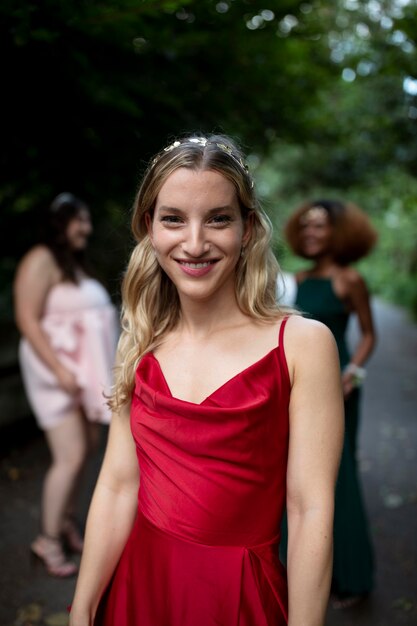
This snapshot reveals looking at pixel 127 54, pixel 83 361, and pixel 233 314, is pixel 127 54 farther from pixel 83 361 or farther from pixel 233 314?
pixel 233 314

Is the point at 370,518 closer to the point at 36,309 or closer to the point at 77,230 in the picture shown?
the point at 36,309

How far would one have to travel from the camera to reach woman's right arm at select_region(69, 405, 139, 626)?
177cm

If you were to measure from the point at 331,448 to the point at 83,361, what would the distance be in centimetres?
267

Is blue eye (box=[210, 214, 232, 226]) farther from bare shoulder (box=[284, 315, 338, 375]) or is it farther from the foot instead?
the foot

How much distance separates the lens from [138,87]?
4324mm

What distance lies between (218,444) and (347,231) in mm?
2833

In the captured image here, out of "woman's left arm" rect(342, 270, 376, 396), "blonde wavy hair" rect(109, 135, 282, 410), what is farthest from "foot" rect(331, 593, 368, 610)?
"blonde wavy hair" rect(109, 135, 282, 410)

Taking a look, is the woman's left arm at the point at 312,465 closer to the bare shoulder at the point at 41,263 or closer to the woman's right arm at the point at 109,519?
the woman's right arm at the point at 109,519

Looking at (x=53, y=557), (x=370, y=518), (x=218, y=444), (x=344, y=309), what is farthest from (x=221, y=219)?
(x=370, y=518)

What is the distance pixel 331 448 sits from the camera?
1.58m

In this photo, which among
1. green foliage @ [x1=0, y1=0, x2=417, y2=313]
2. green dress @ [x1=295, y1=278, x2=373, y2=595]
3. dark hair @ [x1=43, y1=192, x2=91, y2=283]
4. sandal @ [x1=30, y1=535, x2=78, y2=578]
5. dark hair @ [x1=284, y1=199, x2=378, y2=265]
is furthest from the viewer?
dark hair @ [x1=284, y1=199, x2=378, y2=265]

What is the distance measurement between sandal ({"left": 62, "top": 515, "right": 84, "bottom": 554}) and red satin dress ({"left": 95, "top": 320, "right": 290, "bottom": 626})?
2.41 m

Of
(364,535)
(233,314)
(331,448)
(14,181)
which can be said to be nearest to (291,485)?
(331,448)

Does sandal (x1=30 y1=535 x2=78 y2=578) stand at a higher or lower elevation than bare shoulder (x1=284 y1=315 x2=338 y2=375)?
lower
